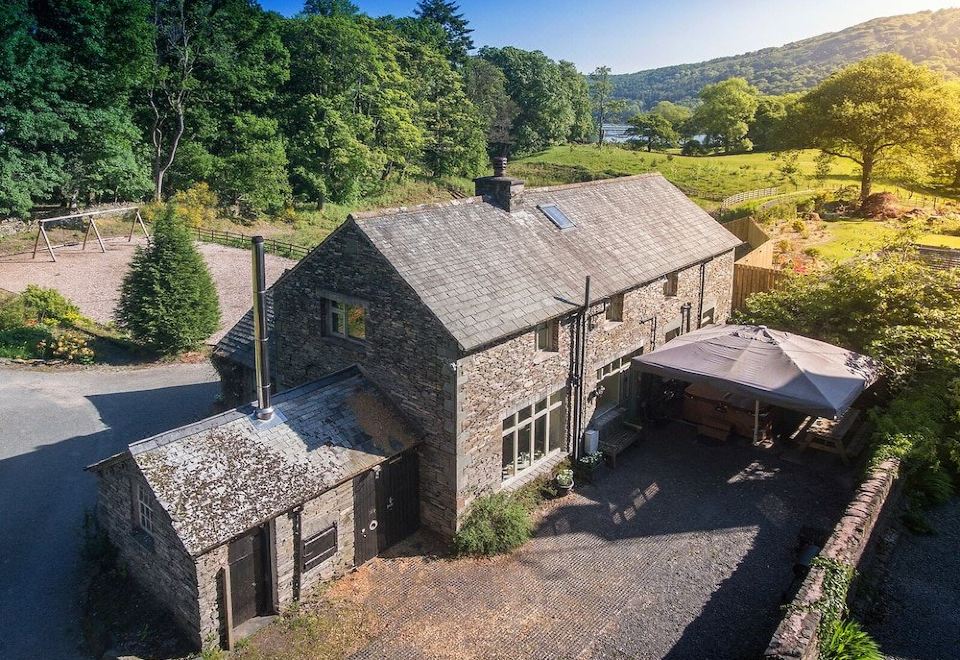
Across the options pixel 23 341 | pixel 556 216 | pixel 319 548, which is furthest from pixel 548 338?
pixel 23 341

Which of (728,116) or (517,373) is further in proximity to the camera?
(728,116)

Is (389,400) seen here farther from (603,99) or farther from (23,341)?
(603,99)

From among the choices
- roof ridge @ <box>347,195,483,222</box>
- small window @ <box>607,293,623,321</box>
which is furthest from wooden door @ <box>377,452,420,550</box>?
small window @ <box>607,293,623,321</box>

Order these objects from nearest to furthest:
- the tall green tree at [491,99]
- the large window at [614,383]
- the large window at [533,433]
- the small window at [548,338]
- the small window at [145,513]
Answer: the small window at [145,513] < the large window at [533,433] < the small window at [548,338] < the large window at [614,383] < the tall green tree at [491,99]

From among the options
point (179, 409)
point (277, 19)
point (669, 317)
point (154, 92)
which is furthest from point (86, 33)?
point (669, 317)

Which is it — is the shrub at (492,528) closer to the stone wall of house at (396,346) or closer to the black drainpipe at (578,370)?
the stone wall of house at (396,346)

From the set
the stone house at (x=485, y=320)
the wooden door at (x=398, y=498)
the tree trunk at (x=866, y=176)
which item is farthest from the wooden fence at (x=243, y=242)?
the tree trunk at (x=866, y=176)
